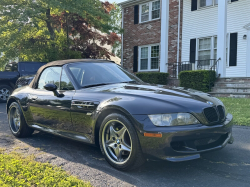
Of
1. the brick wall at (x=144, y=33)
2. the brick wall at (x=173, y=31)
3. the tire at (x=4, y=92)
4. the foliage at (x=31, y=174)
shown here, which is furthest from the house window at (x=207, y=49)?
the foliage at (x=31, y=174)

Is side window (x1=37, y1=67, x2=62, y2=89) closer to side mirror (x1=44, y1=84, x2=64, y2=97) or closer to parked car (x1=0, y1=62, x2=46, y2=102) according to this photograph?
side mirror (x1=44, y1=84, x2=64, y2=97)

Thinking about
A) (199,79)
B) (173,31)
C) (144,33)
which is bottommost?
(199,79)

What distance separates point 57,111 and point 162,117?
1860 mm

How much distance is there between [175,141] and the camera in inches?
121

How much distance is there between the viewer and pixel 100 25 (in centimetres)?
1791

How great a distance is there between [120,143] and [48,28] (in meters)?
15.7

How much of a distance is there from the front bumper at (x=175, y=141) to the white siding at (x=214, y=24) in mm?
11816

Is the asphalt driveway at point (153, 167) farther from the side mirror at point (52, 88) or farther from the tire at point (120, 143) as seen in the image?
the side mirror at point (52, 88)

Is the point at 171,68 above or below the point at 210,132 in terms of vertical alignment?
above

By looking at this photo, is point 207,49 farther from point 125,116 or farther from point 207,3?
point 125,116

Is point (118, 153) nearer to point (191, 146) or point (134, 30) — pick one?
point (191, 146)

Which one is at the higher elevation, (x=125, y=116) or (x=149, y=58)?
(x=149, y=58)

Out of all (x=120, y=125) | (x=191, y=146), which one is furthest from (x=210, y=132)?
(x=120, y=125)

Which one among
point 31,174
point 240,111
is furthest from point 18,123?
point 240,111
